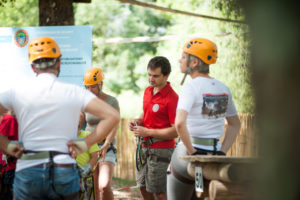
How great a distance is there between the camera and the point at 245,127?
8.83 metres

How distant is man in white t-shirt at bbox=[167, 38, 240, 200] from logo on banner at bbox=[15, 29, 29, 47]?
3.72 m

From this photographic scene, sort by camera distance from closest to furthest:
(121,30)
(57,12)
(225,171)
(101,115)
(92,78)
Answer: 1. (225,171)
2. (101,115)
3. (92,78)
4. (57,12)
5. (121,30)

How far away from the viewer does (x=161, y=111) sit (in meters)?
5.16

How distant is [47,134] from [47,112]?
16cm

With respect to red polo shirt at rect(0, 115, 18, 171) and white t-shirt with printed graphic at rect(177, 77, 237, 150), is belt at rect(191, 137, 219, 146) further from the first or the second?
red polo shirt at rect(0, 115, 18, 171)

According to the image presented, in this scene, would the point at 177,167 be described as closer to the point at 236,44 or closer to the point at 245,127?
the point at 245,127

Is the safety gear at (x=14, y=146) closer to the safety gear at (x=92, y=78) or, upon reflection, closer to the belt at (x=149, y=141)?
the belt at (x=149, y=141)

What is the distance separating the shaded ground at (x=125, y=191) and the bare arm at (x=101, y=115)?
5.23 meters

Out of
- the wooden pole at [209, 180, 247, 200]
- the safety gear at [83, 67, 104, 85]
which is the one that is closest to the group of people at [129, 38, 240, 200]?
the wooden pole at [209, 180, 247, 200]

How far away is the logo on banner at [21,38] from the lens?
6973 mm

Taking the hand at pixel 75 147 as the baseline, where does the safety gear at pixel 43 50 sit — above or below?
above

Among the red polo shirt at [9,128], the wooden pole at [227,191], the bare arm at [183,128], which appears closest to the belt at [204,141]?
the bare arm at [183,128]

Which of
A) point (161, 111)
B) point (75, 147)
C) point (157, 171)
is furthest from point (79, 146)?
point (157, 171)

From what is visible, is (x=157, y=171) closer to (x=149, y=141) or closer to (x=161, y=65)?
(x=149, y=141)
